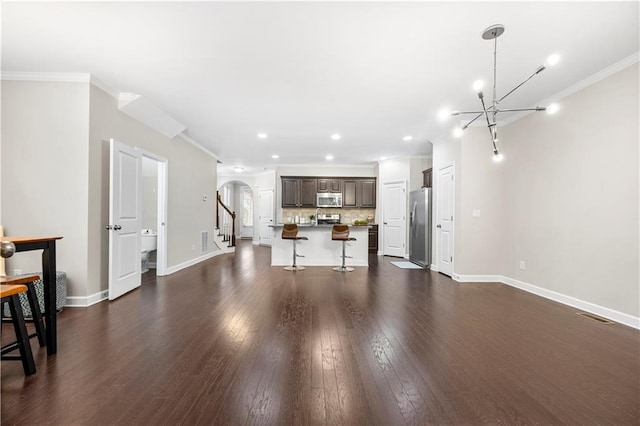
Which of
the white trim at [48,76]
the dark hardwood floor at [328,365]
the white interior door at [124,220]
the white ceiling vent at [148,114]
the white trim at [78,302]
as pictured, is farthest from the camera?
the white ceiling vent at [148,114]

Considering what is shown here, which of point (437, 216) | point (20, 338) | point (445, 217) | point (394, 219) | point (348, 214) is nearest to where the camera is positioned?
point (20, 338)

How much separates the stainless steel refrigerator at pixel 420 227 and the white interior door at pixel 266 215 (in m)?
5.16

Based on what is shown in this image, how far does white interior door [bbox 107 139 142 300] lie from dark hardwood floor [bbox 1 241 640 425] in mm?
375

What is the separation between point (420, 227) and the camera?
21.9 ft

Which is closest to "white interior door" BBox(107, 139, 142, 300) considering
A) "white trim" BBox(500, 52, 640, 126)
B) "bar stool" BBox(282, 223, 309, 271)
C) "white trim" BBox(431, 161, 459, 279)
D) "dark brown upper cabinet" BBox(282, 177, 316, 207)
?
"bar stool" BBox(282, 223, 309, 271)

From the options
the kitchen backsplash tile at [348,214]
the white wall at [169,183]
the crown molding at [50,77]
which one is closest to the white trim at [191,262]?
the white wall at [169,183]

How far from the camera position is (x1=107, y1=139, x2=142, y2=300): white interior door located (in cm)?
379

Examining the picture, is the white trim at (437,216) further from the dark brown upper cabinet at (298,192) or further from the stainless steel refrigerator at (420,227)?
the dark brown upper cabinet at (298,192)

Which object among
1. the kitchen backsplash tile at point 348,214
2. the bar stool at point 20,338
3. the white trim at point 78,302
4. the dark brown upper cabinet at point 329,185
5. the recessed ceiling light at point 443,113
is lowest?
the white trim at point 78,302

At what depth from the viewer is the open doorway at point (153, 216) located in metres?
5.30

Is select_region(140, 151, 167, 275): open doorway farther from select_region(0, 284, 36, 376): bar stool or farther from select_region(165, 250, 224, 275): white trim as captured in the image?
select_region(0, 284, 36, 376): bar stool

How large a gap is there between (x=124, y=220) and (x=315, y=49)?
343 cm

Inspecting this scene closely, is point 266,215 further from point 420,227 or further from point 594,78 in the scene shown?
point 594,78

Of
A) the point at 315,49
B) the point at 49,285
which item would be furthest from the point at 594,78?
the point at 49,285
